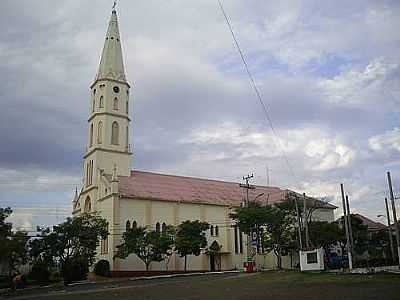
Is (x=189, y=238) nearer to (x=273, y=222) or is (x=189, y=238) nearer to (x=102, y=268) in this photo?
(x=273, y=222)

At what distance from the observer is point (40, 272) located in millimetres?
46062

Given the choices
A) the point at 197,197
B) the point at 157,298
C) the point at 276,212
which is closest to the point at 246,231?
the point at 276,212

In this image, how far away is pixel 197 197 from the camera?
59.9 metres

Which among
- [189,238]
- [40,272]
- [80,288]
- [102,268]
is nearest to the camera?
[80,288]

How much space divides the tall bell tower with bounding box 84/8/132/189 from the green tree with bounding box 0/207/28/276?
46.9 feet

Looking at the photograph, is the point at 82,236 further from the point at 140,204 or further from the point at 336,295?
the point at 336,295

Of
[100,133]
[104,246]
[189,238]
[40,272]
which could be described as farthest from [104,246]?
[100,133]

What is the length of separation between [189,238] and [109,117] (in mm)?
19114

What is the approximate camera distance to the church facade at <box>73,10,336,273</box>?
54188 mm

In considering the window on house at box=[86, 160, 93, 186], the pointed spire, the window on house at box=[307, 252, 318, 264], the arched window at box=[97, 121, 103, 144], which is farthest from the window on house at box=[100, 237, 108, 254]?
the window on house at box=[307, 252, 318, 264]

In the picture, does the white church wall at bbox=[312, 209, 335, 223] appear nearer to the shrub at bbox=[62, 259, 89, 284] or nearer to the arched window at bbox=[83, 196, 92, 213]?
the arched window at bbox=[83, 196, 92, 213]

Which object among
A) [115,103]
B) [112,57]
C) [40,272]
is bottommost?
[40,272]

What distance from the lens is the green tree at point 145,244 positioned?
48031mm

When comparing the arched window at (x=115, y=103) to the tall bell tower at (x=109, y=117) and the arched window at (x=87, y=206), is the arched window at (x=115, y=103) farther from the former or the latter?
the arched window at (x=87, y=206)
